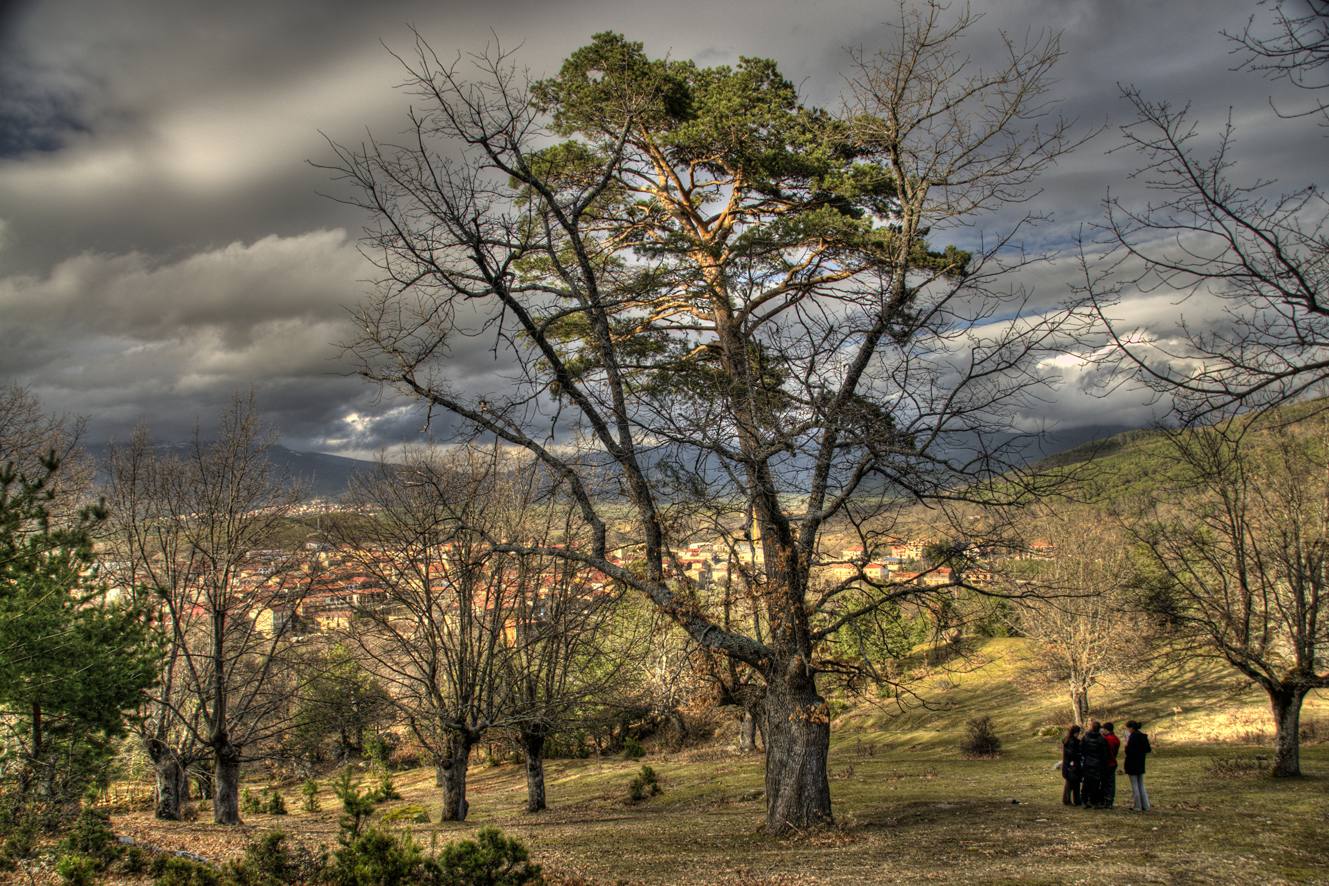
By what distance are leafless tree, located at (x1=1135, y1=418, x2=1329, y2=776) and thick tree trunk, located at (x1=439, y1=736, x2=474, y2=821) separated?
14824mm

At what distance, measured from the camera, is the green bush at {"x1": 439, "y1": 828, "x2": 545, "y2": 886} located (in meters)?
5.70

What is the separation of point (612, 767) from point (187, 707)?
1549cm

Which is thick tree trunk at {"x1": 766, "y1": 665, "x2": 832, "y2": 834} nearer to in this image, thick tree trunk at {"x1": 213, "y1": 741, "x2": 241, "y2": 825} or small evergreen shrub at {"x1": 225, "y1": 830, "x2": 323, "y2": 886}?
small evergreen shrub at {"x1": 225, "y1": 830, "x2": 323, "y2": 886}

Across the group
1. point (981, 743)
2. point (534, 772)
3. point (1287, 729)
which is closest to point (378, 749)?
point (534, 772)

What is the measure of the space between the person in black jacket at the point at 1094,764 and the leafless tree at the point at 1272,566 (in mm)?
3494

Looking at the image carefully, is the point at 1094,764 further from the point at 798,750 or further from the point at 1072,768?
the point at 798,750

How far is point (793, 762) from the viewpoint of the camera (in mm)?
8695

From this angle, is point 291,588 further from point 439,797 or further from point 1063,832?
point 1063,832

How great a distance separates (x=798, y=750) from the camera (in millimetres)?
8688

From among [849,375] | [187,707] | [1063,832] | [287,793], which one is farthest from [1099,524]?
[287,793]

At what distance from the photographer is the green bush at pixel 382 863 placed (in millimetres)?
5453

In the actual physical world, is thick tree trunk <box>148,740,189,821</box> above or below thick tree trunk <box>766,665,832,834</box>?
below

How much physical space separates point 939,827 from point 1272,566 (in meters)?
11.1

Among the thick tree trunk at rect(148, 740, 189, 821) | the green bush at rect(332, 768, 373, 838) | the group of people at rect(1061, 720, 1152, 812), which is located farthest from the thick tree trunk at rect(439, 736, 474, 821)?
the group of people at rect(1061, 720, 1152, 812)
